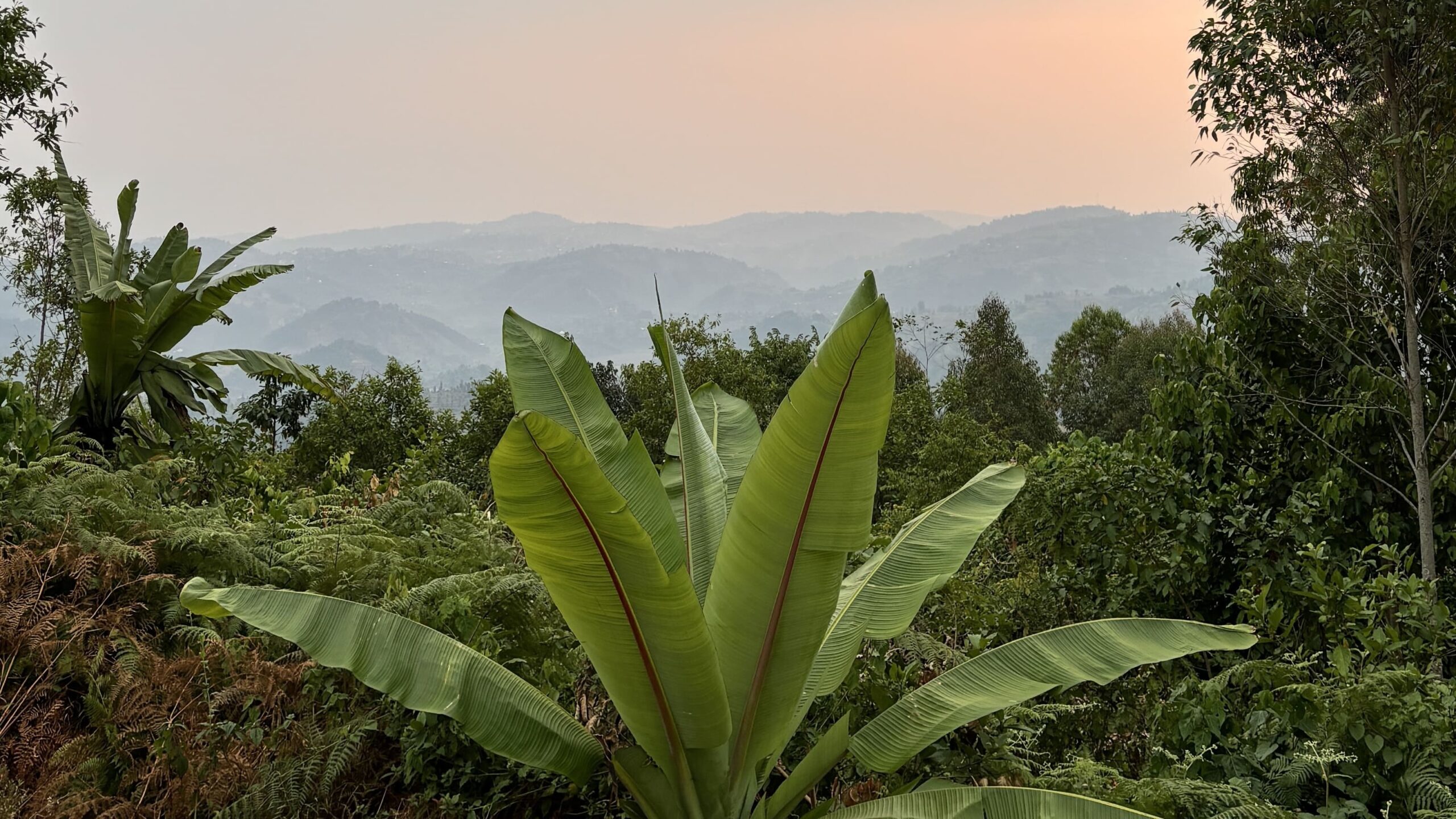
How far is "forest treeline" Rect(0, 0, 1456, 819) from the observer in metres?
2.21

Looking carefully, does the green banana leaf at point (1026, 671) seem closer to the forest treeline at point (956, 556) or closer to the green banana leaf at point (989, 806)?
the forest treeline at point (956, 556)

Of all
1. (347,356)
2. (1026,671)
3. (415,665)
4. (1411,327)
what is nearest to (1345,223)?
(1411,327)

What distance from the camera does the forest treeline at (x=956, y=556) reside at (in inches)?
87.0

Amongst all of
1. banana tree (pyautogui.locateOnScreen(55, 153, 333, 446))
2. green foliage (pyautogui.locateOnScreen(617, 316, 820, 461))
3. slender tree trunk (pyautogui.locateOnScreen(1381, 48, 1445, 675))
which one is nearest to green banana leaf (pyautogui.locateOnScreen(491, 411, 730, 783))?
banana tree (pyautogui.locateOnScreen(55, 153, 333, 446))

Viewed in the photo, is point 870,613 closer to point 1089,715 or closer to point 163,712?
point 1089,715

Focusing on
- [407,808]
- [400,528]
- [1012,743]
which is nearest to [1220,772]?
[1012,743]

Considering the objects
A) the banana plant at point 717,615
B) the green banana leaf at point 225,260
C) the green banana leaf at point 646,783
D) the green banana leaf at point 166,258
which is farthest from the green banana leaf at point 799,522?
the green banana leaf at point 166,258

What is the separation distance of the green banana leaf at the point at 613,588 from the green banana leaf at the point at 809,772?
13.6 inches

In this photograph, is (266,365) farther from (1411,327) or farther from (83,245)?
(1411,327)

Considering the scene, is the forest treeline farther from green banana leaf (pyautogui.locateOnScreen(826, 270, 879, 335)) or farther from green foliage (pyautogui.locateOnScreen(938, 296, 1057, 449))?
green foliage (pyautogui.locateOnScreen(938, 296, 1057, 449))

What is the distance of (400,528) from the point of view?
14.0 feet

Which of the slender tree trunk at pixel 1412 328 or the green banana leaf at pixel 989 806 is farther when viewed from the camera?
the slender tree trunk at pixel 1412 328

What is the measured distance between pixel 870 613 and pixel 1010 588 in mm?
2222

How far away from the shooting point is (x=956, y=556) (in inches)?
104
